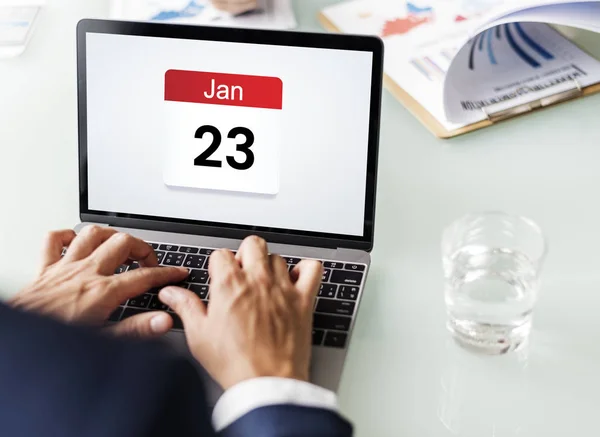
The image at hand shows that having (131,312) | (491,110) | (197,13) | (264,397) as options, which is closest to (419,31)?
(491,110)

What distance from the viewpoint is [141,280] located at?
961 mm

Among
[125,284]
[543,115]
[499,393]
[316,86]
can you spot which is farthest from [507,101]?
[125,284]

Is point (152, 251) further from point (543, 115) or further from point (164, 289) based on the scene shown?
point (543, 115)

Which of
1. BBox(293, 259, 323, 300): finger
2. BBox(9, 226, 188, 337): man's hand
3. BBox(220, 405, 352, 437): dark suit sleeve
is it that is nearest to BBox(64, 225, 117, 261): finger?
BBox(9, 226, 188, 337): man's hand

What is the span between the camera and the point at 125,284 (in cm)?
95

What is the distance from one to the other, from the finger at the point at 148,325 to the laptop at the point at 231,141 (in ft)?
0.22

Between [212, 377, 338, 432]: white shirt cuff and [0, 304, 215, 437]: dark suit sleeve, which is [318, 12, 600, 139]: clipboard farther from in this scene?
[0, 304, 215, 437]: dark suit sleeve

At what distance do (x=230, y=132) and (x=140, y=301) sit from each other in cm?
22

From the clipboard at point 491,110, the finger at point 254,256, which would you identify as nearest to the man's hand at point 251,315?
the finger at point 254,256

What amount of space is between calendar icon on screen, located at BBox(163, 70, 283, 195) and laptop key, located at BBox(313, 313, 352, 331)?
0.17 metres

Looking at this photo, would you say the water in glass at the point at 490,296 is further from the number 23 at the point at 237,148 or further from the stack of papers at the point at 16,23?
the stack of papers at the point at 16,23

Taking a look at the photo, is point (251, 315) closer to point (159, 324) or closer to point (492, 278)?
point (159, 324)

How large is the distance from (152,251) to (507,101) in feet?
1.74

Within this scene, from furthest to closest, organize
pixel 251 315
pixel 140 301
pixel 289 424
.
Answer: pixel 140 301 → pixel 251 315 → pixel 289 424
